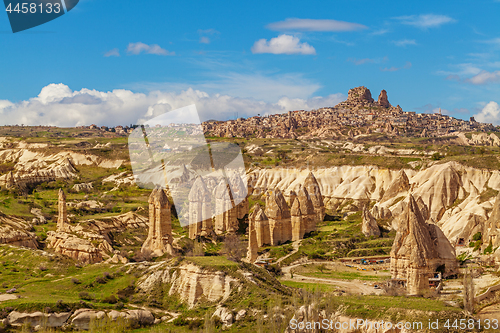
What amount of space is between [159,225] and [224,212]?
15.5 meters

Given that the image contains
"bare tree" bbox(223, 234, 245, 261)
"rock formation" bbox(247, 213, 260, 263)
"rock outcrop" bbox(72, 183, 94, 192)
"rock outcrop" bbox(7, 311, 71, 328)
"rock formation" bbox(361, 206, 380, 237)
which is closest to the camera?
"rock outcrop" bbox(7, 311, 71, 328)

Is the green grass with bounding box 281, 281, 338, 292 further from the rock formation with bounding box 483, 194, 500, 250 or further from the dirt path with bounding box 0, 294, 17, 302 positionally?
the dirt path with bounding box 0, 294, 17, 302

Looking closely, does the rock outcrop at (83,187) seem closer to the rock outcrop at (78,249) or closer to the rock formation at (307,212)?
the rock formation at (307,212)

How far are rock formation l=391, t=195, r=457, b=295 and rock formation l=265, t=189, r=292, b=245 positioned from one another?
2179cm

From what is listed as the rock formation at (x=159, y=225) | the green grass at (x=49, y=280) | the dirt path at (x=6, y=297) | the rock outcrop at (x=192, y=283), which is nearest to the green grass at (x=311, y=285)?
the rock outcrop at (x=192, y=283)

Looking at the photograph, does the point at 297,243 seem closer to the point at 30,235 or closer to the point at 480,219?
the point at 480,219

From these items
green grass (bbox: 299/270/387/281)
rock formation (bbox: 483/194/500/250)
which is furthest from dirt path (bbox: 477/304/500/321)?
green grass (bbox: 299/270/387/281)

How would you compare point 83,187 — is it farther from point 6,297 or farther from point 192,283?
point 192,283

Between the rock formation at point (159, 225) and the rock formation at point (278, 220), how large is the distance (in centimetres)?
1288

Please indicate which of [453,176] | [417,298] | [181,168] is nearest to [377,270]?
[417,298]

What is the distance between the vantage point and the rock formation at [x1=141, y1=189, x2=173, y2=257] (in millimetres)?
39969

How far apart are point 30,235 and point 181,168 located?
42.4 metres

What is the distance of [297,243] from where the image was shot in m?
48.8

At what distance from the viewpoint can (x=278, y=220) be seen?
5034 cm
